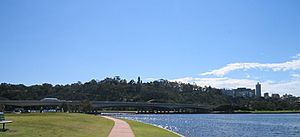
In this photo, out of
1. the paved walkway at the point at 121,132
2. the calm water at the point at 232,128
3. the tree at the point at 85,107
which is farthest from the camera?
the tree at the point at 85,107

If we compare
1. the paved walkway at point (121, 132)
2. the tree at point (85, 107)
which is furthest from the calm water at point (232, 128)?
the tree at point (85, 107)

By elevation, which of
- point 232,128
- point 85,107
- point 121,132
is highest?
point 85,107

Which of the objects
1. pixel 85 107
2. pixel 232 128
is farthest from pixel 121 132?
pixel 85 107

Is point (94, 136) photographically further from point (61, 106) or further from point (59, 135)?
point (61, 106)

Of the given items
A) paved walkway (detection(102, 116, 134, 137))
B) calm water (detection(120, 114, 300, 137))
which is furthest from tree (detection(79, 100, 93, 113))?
paved walkway (detection(102, 116, 134, 137))

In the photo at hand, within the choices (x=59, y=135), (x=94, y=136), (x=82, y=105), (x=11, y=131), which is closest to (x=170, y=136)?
(x=94, y=136)

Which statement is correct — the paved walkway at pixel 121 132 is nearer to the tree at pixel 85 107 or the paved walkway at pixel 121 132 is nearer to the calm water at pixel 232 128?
the calm water at pixel 232 128

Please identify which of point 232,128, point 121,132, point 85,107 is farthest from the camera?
point 85,107

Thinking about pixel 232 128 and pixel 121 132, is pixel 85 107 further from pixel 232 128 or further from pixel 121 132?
pixel 121 132

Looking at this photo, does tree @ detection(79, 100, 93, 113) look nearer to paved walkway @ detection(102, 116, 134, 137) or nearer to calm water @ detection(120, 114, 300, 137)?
calm water @ detection(120, 114, 300, 137)

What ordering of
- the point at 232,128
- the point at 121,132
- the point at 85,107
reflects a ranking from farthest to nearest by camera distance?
the point at 85,107
the point at 232,128
the point at 121,132

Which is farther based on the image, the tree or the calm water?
the tree

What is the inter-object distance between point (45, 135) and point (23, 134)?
1383 millimetres

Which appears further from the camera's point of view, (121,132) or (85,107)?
(85,107)
